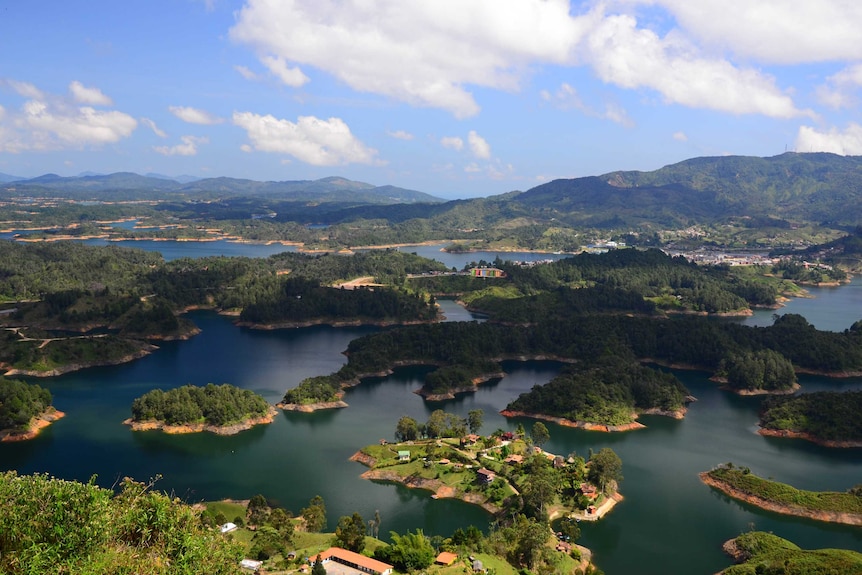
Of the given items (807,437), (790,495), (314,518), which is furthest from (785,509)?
(314,518)

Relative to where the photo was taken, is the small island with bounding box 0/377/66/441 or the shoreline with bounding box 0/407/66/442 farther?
the small island with bounding box 0/377/66/441

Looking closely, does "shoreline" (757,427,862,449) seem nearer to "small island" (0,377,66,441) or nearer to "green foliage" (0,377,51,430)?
"small island" (0,377,66,441)

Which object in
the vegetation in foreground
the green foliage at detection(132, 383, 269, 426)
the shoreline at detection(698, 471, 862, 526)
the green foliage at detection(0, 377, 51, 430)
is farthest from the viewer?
the green foliage at detection(132, 383, 269, 426)

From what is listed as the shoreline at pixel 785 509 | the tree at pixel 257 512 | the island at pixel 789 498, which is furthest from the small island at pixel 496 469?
the tree at pixel 257 512

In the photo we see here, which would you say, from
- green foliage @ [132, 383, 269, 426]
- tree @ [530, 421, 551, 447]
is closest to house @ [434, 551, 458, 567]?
tree @ [530, 421, 551, 447]

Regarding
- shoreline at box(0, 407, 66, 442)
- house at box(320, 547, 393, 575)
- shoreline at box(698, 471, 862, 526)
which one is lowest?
shoreline at box(0, 407, 66, 442)

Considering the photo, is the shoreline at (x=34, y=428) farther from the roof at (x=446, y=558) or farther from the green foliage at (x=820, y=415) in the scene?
the green foliage at (x=820, y=415)
